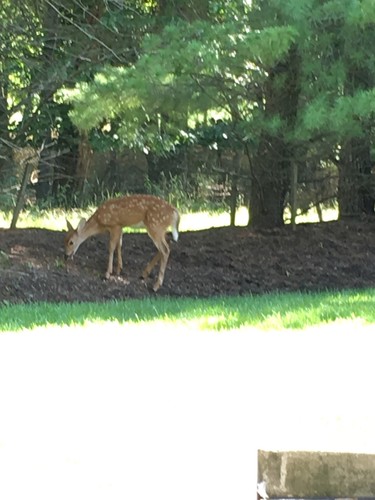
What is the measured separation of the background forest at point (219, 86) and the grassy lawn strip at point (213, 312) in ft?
7.74

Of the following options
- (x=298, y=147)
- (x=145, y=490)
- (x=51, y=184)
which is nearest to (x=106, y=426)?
(x=145, y=490)

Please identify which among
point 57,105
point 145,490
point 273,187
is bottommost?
point 145,490

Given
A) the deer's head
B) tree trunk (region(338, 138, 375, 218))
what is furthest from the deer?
tree trunk (region(338, 138, 375, 218))

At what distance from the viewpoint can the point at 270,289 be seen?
14258 millimetres

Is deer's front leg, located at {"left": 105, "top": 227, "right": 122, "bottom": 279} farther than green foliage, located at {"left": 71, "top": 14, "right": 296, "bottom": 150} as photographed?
Yes

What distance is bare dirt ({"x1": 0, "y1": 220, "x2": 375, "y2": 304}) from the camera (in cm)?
1368

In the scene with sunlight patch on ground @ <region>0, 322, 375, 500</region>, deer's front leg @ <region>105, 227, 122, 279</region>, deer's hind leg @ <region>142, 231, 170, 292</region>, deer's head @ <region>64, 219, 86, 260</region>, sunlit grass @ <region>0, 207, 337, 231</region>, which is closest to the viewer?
sunlight patch on ground @ <region>0, 322, 375, 500</region>

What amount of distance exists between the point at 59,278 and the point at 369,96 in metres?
4.56

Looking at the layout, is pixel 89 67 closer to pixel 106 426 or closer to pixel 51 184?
pixel 51 184

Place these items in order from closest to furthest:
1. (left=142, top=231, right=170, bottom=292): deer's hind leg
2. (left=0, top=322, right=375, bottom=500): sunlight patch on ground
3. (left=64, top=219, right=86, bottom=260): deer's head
A: 1. (left=0, top=322, right=375, bottom=500): sunlight patch on ground
2. (left=142, top=231, right=170, bottom=292): deer's hind leg
3. (left=64, top=219, right=86, bottom=260): deer's head

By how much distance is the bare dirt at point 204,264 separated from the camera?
44.9 feet

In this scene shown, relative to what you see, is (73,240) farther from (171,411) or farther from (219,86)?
(171,411)

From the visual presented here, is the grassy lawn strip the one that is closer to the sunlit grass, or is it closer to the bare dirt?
the bare dirt

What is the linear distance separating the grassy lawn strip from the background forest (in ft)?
7.74
